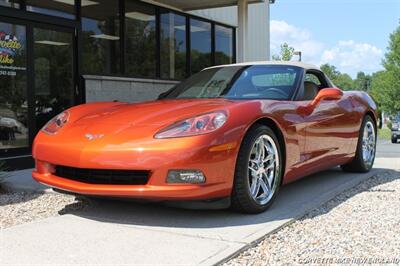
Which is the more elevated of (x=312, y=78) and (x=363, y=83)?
(x=363, y=83)

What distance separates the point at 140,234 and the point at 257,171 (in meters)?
1.17

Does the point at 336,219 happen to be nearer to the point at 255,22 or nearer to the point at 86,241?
the point at 86,241

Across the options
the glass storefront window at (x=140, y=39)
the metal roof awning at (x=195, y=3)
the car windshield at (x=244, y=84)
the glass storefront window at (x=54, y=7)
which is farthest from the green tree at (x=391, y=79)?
the car windshield at (x=244, y=84)

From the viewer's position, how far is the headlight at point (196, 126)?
12.3 feet

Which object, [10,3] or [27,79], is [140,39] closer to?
[10,3]

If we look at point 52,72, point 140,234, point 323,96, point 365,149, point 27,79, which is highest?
point 52,72

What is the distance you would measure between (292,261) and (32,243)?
1674 mm

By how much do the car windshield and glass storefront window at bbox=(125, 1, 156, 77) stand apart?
507cm

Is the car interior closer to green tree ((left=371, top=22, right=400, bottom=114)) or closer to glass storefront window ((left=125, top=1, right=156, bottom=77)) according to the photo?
glass storefront window ((left=125, top=1, right=156, bottom=77))

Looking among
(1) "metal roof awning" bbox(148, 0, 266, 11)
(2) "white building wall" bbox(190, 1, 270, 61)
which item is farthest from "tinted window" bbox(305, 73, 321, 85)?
(2) "white building wall" bbox(190, 1, 270, 61)

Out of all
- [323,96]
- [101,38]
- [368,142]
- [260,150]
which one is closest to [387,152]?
[368,142]


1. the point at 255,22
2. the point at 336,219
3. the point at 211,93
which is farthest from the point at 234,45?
the point at 336,219

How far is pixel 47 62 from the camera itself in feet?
26.1

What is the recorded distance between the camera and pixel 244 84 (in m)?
4.88
